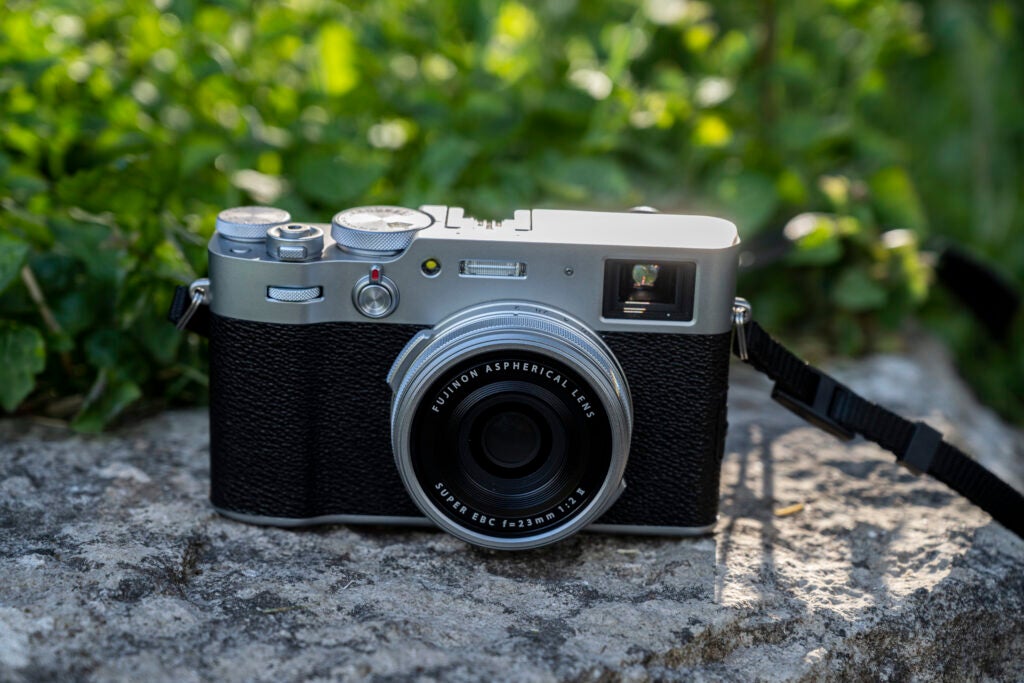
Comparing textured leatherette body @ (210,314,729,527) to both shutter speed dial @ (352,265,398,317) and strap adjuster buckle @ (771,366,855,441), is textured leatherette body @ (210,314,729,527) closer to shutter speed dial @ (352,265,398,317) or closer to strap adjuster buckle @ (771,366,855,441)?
shutter speed dial @ (352,265,398,317)

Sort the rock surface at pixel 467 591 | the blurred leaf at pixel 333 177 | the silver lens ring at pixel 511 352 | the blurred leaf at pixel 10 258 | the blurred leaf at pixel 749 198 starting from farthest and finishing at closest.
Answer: the blurred leaf at pixel 749 198 < the blurred leaf at pixel 333 177 < the blurred leaf at pixel 10 258 < the silver lens ring at pixel 511 352 < the rock surface at pixel 467 591

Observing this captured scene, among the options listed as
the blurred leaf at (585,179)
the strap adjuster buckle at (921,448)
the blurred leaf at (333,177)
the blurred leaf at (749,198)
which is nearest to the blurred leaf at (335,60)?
the blurred leaf at (333,177)

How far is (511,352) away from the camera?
139cm

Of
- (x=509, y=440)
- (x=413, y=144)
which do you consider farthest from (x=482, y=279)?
(x=413, y=144)

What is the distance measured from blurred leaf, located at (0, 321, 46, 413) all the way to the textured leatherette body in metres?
0.37

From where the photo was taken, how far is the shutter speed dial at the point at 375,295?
4.68 feet

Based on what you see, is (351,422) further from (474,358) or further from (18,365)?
(18,365)

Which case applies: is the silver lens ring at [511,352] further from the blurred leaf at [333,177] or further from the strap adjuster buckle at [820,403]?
the blurred leaf at [333,177]

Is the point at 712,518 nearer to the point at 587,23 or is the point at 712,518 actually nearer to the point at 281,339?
the point at 281,339

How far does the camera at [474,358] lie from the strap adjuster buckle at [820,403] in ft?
0.61

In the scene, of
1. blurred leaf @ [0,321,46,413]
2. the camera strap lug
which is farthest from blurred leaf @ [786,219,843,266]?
blurred leaf @ [0,321,46,413]

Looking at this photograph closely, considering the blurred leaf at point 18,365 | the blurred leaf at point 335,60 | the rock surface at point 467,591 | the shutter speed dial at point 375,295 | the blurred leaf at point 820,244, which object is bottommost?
the rock surface at point 467,591

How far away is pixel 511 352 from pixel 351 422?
27 cm

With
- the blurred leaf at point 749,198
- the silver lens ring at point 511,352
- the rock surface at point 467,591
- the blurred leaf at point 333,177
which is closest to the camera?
the rock surface at point 467,591
